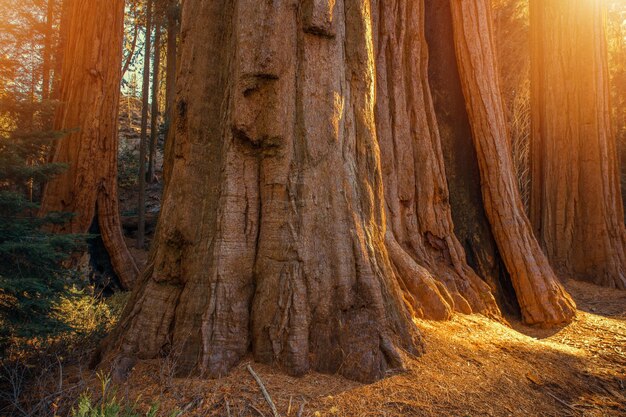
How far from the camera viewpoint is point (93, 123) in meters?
8.26

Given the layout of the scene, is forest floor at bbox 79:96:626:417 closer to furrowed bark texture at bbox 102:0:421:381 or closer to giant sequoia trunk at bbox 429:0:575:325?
furrowed bark texture at bbox 102:0:421:381

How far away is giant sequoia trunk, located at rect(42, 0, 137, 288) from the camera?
8.05 m

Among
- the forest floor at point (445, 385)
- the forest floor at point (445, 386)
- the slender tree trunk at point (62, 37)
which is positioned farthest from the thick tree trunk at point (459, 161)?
the slender tree trunk at point (62, 37)

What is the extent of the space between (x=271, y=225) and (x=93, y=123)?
20.8ft

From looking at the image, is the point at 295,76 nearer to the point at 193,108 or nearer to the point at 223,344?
the point at 193,108

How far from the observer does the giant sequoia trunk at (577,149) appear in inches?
350

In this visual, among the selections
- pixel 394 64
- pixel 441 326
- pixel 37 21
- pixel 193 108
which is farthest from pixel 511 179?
pixel 37 21

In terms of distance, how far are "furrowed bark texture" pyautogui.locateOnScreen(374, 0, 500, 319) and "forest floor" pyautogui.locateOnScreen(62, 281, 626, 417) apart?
1173mm

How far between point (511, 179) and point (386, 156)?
2.11 m

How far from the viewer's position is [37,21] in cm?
1326

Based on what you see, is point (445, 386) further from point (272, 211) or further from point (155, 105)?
point (155, 105)

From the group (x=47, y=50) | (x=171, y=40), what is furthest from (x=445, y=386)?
(x=47, y=50)

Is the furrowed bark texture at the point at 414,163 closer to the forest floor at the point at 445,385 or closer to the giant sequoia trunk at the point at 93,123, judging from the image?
the forest floor at the point at 445,385

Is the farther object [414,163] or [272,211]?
[414,163]
